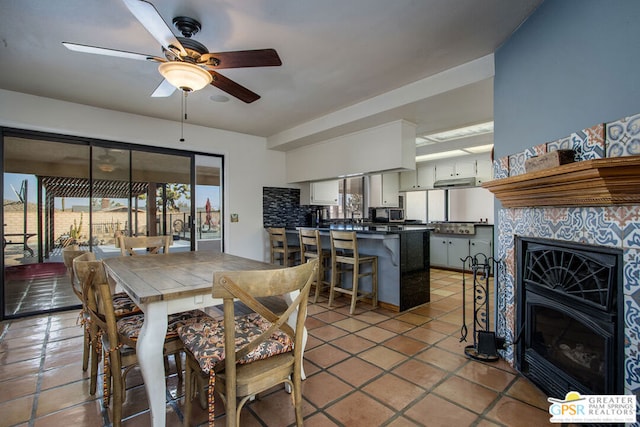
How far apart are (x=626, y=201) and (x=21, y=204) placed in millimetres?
5112

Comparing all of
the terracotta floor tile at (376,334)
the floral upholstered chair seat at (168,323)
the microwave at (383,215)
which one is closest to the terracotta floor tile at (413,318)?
the terracotta floor tile at (376,334)

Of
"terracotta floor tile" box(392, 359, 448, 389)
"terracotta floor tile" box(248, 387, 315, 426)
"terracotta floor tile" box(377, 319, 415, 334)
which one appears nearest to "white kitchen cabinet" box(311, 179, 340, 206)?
"terracotta floor tile" box(377, 319, 415, 334)

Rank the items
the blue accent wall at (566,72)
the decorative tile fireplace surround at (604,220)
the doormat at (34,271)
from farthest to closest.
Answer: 1. the doormat at (34,271)
2. the blue accent wall at (566,72)
3. the decorative tile fireplace surround at (604,220)

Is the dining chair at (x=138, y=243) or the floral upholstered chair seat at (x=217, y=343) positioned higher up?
the dining chair at (x=138, y=243)

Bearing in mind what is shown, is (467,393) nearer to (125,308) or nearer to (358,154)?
(125,308)

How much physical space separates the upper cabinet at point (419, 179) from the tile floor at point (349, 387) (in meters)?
3.90

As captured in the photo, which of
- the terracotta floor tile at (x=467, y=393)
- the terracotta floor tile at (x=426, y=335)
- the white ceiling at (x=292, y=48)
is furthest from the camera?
the terracotta floor tile at (x=426, y=335)

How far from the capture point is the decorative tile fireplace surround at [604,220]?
3.99 feet

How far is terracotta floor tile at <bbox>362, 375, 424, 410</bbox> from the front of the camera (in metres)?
1.70

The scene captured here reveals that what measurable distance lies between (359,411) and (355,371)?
0.41 metres

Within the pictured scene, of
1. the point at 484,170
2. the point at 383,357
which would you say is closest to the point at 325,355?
the point at 383,357

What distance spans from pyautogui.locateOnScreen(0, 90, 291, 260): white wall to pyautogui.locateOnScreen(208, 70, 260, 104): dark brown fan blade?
227 cm

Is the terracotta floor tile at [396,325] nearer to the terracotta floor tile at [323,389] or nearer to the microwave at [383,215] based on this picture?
the terracotta floor tile at [323,389]

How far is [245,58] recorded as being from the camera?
1814 millimetres
